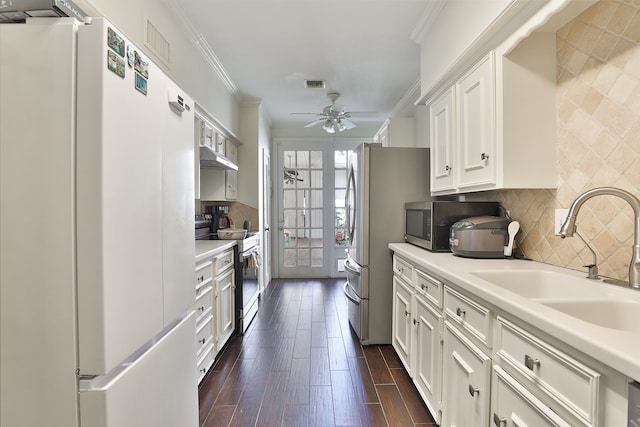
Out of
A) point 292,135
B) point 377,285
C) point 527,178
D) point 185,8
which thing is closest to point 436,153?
point 527,178

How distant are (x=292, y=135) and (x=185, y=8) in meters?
3.38

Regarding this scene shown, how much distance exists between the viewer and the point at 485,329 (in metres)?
1.21

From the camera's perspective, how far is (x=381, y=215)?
283cm

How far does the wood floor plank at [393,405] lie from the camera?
1.85 metres

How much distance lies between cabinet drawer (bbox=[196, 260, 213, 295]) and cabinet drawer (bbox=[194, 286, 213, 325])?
4 cm

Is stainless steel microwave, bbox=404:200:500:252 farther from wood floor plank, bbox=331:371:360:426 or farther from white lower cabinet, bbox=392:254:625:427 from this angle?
wood floor plank, bbox=331:371:360:426

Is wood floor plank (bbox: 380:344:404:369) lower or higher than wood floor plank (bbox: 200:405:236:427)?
higher

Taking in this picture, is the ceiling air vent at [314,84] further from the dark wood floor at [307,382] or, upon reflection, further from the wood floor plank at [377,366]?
the wood floor plank at [377,366]

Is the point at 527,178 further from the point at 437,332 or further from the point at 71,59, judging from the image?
the point at 71,59

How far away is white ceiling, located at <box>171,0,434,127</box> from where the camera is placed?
2.40 metres

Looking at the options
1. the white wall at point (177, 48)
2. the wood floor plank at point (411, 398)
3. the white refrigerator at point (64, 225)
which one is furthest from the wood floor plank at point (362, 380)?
the white wall at point (177, 48)

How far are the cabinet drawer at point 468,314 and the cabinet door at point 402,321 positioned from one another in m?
0.65

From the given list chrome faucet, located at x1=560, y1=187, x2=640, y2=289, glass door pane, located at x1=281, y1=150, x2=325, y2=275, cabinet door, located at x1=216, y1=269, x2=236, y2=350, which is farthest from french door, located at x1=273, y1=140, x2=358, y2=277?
chrome faucet, located at x1=560, y1=187, x2=640, y2=289

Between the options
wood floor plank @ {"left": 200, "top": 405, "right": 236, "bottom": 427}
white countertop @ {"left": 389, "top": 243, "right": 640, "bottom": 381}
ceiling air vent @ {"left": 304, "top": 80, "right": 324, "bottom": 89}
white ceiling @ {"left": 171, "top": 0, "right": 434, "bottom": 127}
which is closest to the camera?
white countertop @ {"left": 389, "top": 243, "right": 640, "bottom": 381}
